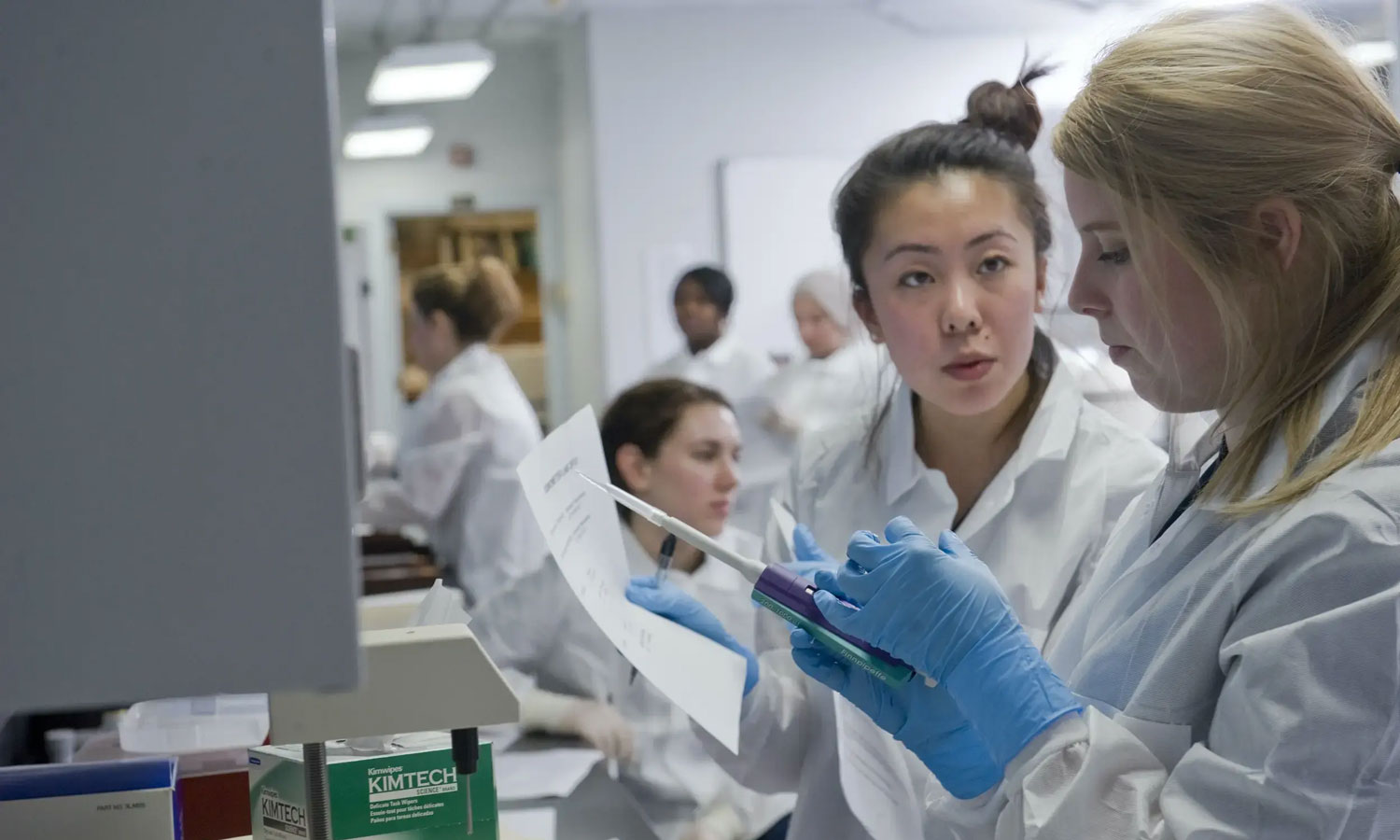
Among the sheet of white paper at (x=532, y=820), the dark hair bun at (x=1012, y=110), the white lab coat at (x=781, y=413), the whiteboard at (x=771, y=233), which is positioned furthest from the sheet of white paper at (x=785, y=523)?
the whiteboard at (x=771, y=233)

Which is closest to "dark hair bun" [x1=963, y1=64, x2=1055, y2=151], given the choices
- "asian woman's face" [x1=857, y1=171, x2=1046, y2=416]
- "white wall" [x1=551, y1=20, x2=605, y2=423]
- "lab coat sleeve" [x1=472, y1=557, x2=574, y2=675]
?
"asian woman's face" [x1=857, y1=171, x2=1046, y2=416]

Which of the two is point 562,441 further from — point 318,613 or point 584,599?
point 318,613

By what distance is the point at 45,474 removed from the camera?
0.64 metres

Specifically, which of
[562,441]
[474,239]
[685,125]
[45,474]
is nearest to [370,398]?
[474,239]

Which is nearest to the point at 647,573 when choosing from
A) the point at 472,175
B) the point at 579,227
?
the point at 579,227

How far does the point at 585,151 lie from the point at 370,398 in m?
2.25

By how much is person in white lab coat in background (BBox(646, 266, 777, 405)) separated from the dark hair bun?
372 cm

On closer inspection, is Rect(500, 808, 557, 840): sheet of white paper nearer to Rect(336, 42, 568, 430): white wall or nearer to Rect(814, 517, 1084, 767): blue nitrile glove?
Rect(814, 517, 1084, 767): blue nitrile glove

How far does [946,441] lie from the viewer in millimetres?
1776

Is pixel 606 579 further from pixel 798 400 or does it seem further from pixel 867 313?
pixel 798 400

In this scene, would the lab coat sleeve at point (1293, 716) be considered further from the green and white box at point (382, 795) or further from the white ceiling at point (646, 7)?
the white ceiling at point (646, 7)

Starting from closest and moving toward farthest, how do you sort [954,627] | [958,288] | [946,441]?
[954,627]
[958,288]
[946,441]

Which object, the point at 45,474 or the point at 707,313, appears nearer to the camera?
the point at 45,474

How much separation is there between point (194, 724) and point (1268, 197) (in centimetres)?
140
